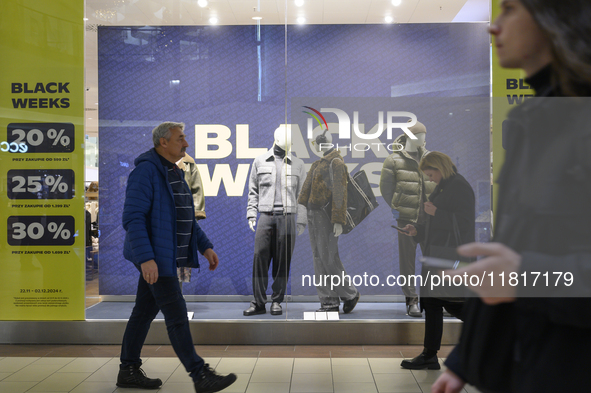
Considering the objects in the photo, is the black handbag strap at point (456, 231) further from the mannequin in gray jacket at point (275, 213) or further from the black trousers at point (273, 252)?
the black trousers at point (273, 252)

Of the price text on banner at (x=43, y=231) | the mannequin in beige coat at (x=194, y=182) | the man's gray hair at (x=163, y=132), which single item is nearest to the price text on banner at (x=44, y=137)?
the price text on banner at (x=43, y=231)

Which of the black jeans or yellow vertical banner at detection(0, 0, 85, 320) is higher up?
yellow vertical banner at detection(0, 0, 85, 320)

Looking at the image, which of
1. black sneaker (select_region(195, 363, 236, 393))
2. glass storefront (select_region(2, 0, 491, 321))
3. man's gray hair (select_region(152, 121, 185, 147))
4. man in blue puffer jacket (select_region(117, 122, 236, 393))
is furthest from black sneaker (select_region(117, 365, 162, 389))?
man's gray hair (select_region(152, 121, 185, 147))

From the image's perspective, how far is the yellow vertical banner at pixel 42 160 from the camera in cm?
357

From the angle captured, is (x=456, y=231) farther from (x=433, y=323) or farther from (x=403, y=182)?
(x=433, y=323)

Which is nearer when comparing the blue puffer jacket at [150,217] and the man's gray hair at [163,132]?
the blue puffer jacket at [150,217]

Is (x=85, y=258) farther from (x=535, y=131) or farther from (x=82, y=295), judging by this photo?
(x=535, y=131)

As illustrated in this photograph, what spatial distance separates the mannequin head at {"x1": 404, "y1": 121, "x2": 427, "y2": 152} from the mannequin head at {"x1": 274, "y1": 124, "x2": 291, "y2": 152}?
840 millimetres

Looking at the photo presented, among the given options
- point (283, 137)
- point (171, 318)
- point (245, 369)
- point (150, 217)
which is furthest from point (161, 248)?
point (283, 137)

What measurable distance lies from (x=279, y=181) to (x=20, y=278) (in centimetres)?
202

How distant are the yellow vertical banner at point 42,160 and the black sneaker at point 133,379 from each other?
1079mm

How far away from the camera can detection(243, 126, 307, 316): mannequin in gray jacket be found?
11.8 feet

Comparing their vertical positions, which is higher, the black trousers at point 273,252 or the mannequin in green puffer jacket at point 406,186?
the mannequin in green puffer jacket at point 406,186

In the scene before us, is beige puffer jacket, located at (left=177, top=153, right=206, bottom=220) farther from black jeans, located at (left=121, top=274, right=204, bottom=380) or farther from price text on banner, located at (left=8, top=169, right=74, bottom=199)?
black jeans, located at (left=121, top=274, right=204, bottom=380)
